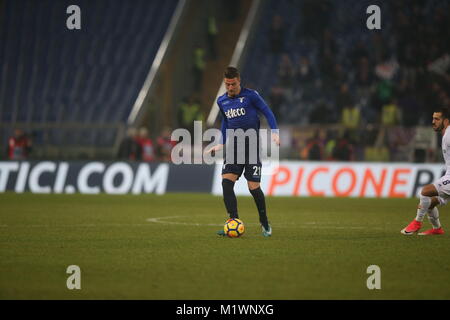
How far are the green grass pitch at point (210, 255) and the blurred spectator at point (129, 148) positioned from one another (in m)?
8.38

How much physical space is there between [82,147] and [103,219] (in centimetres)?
1281

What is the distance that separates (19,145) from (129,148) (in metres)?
3.46

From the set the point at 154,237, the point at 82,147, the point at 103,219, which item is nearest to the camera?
the point at 154,237

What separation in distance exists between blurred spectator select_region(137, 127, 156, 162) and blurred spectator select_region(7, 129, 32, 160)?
11.1ft

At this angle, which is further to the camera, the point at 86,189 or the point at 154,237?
the point at 86,189

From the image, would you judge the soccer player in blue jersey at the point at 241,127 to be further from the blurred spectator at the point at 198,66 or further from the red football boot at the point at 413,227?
the blurred spectator at the point at 198,66

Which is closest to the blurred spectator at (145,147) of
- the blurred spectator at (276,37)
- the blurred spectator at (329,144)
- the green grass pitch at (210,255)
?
the blurred spectator at (329,144)

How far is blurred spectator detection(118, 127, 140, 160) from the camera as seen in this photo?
90.8 feet

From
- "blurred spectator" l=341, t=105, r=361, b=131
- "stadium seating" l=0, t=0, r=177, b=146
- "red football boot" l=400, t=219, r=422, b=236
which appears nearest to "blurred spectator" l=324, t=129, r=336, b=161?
"blurred spectator" l=341, t=105, r=361, b=131

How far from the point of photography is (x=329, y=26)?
3203cm

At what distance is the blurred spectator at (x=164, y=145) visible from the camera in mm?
28203
